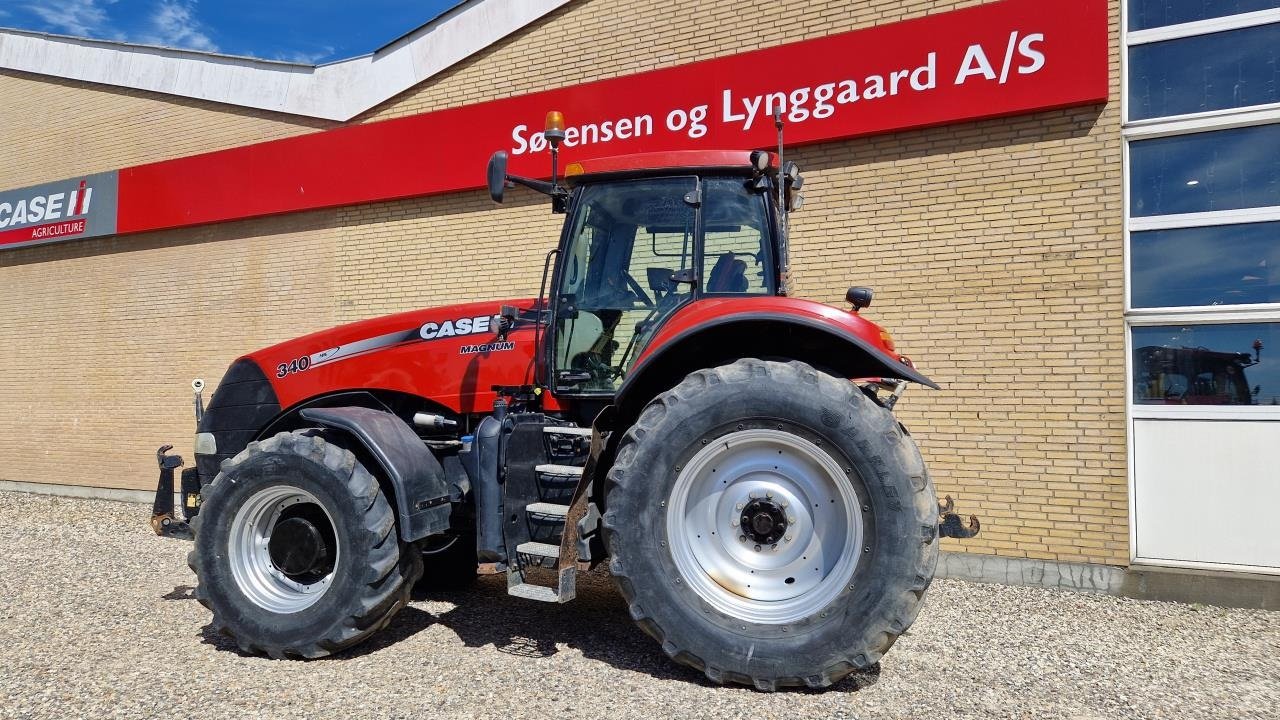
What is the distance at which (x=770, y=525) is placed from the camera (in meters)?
3.56

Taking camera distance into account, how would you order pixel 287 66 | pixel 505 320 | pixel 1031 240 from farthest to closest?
pixel 287 66 < pixel 1031 240 < pixel 505 320

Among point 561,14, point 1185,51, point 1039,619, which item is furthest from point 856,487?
point 561,14

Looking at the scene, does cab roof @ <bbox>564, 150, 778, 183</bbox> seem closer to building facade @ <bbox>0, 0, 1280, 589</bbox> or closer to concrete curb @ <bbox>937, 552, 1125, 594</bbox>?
building facade @ <bbox>0, 0, 1280, 589</bbox>

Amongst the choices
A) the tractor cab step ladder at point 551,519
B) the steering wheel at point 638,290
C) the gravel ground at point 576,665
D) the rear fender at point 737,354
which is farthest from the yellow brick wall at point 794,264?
the tractor cab step ladder at point 551,519

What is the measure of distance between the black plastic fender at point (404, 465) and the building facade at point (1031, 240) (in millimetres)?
4064

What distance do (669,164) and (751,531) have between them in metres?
1.90

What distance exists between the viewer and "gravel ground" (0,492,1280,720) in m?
3.37

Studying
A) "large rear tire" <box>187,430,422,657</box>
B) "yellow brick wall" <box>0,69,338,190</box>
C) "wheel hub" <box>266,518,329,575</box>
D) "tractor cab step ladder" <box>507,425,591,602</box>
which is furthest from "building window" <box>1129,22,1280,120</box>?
"yellow brick wall" <box>0,69,338,190</box>

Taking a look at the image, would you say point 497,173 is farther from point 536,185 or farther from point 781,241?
point 781,241

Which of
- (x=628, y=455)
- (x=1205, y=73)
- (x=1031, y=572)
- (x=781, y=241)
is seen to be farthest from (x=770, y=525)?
(x=1205, y=73)

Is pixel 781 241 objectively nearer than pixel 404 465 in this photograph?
No

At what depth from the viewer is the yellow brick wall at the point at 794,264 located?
20.2ft

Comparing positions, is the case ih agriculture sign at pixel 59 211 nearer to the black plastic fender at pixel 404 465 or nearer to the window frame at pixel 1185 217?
the black plastic fender at pixel 404 465

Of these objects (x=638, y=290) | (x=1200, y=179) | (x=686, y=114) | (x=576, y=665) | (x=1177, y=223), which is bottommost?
(x=576, y=665)
